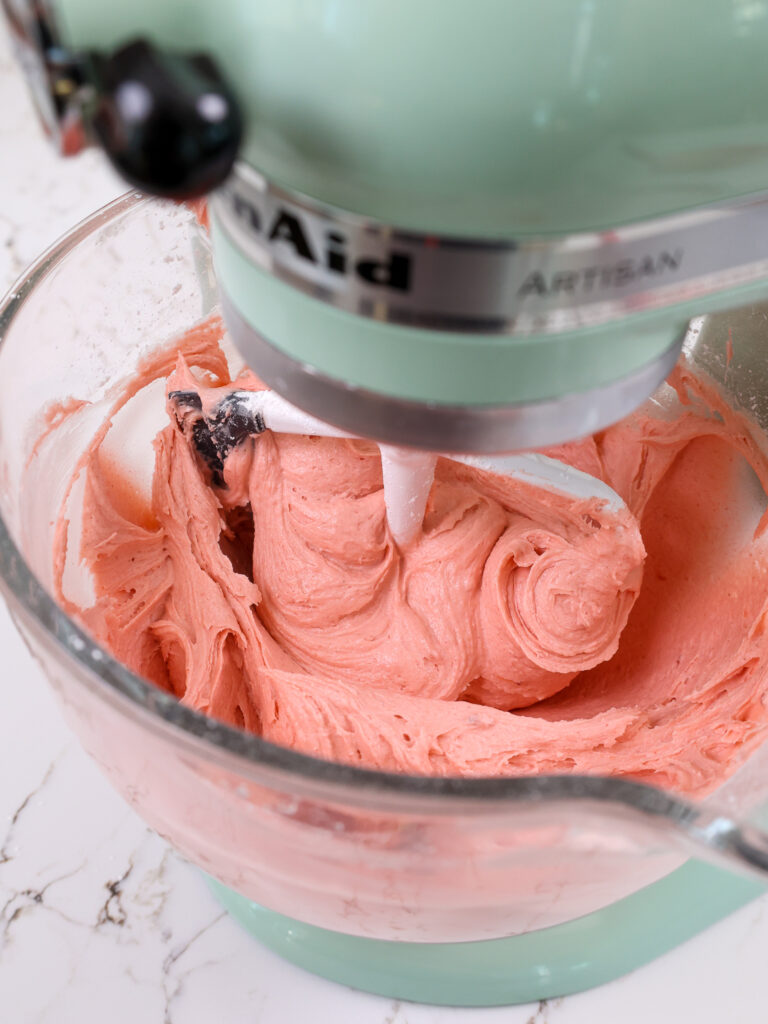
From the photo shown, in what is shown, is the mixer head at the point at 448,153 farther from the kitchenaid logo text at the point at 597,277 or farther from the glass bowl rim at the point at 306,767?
the glass bowl rim at the point at 306,767

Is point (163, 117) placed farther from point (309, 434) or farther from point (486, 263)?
point (309, 434)

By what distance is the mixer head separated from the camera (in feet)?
1.13

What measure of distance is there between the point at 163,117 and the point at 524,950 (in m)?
0.65

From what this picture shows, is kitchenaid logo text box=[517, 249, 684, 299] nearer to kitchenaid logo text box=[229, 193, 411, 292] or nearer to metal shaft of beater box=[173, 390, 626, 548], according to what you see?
kitchenaid logo text box=[229, 193, 411, 292]

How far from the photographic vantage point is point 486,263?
378 millimetres

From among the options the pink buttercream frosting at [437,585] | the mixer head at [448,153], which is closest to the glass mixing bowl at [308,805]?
the pink buttercream frosting at [437,585]

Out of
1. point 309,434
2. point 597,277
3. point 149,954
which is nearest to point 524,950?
point 149,954

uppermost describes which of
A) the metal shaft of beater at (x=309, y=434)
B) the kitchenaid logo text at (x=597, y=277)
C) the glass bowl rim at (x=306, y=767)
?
the kitchenaid logo text at (x=597, y=277)

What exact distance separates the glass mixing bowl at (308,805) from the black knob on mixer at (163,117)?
0.29m

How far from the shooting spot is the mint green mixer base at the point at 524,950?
0.76 m


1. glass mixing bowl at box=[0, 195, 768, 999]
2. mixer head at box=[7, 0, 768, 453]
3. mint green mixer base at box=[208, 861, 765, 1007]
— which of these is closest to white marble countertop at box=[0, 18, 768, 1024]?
mint green mixer base at box=[208, 861, 765, 1007]

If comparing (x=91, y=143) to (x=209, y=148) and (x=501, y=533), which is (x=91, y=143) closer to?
(x=209, y=148)

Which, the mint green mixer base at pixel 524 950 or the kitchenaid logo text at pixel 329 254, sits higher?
the kitchenaid logo text at pixel 329 254

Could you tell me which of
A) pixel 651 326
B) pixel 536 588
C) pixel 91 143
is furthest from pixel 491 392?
pixel 536 588
